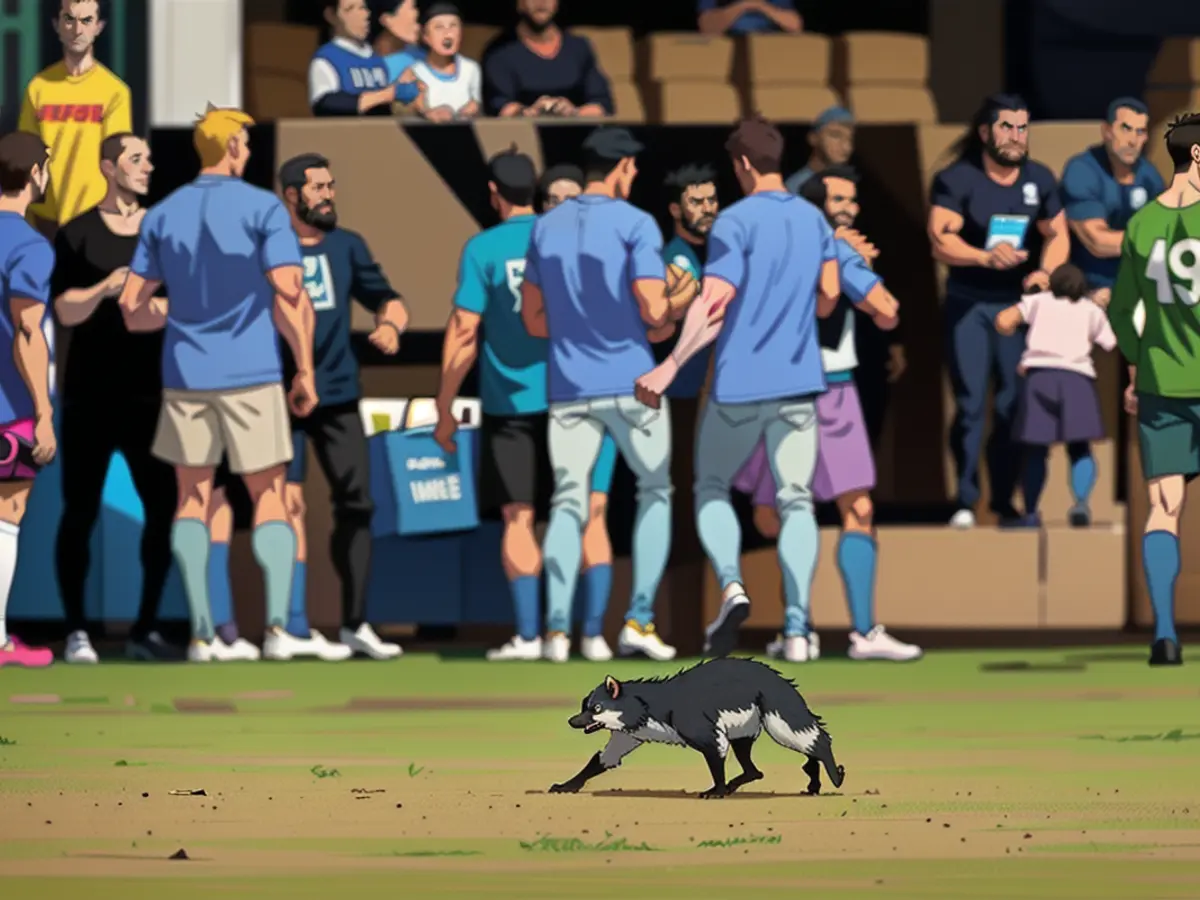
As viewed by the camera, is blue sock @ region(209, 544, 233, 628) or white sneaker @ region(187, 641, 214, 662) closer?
white sneaker @ region(187, 641, 214, 662)

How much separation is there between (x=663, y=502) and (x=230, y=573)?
1939mm

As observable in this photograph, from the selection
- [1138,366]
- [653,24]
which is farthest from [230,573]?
[653,24]

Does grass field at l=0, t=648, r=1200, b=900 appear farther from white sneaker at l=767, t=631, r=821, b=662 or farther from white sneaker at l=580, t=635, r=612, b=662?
white sneaker at l=580, t=635, r=612, b=662

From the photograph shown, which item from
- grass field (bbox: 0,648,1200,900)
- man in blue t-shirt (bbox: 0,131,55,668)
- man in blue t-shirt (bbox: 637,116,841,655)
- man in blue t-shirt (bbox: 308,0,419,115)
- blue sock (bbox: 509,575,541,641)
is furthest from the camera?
man in blue t-shirt (bbox: 308,0,419,115)

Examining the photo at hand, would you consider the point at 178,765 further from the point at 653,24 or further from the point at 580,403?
the point at 653,24

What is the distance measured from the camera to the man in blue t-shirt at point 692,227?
11.2 m

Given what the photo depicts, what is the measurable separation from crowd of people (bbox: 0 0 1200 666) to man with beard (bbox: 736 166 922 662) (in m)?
0.01

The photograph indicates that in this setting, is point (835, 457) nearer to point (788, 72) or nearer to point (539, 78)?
point (539, 78)


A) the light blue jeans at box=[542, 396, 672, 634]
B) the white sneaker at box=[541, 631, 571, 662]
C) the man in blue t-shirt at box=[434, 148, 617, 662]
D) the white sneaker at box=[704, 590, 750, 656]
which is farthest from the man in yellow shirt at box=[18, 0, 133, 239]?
the white sneaker at box=[704, 590, 750, 656]

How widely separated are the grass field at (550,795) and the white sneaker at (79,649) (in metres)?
0.51

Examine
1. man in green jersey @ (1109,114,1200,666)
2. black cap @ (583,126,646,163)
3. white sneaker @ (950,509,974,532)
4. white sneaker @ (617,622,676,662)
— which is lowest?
white sneaker @ (617,622,676,662)

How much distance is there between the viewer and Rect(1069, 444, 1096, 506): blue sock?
11.8 meters

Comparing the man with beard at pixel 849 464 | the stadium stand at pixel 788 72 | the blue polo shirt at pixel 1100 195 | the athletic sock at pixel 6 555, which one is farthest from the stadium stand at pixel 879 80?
the athletic sock at pixel 6 555

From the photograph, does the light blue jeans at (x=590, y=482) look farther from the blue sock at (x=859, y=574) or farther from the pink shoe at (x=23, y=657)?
the pink shoe at (x=23, y=657)
